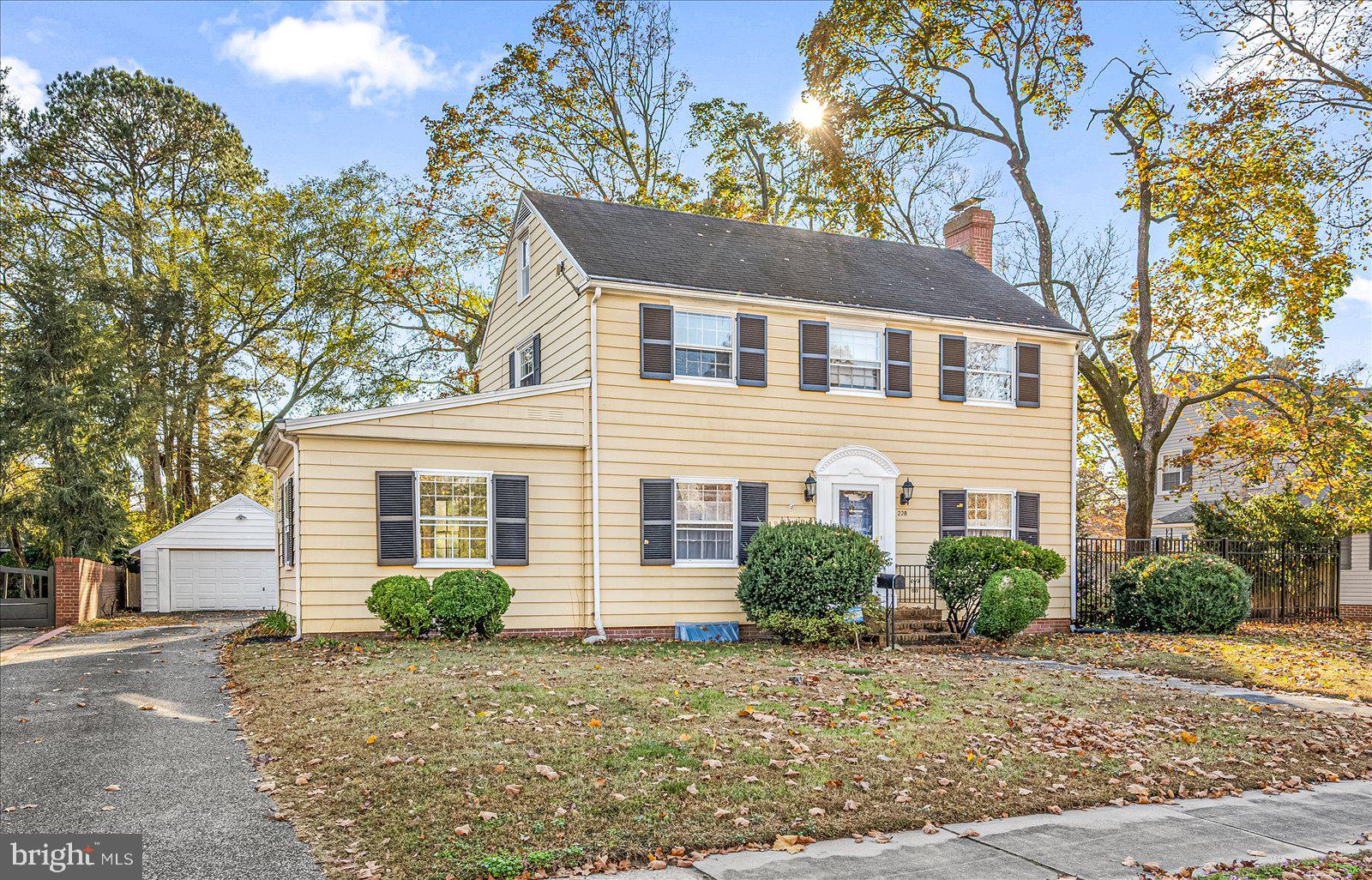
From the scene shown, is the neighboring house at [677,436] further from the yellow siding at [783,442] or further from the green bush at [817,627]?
the green bush at [817,627]

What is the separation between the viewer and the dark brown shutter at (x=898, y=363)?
17.2 meters

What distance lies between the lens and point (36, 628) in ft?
63.5

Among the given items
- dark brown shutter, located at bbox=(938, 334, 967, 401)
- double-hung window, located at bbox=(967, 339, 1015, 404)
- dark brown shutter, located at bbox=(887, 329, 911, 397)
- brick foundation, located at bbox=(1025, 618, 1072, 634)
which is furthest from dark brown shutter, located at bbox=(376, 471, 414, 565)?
brick foundation, located at bbox=(1025, 618, 1072, 634)

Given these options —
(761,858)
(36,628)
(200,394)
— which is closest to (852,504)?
(761,858)

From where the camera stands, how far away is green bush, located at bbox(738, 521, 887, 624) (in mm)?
14344

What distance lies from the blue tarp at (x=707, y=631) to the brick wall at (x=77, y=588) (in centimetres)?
1330

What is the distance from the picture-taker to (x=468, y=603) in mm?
13375

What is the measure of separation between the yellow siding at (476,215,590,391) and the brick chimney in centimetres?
979

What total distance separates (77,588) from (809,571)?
1574 centimetres

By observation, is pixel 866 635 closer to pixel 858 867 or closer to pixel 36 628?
pixel 858 867

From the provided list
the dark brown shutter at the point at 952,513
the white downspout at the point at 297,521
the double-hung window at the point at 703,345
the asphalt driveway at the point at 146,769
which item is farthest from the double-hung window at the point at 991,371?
the asphalt driveway at the point at 146,769

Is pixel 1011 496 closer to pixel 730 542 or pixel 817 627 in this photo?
pixel 730 542

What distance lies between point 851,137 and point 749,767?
23.2m

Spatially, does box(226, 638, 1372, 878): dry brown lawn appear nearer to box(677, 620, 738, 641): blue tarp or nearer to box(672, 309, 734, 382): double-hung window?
box(677, 620, 738, 641): blue tarp
